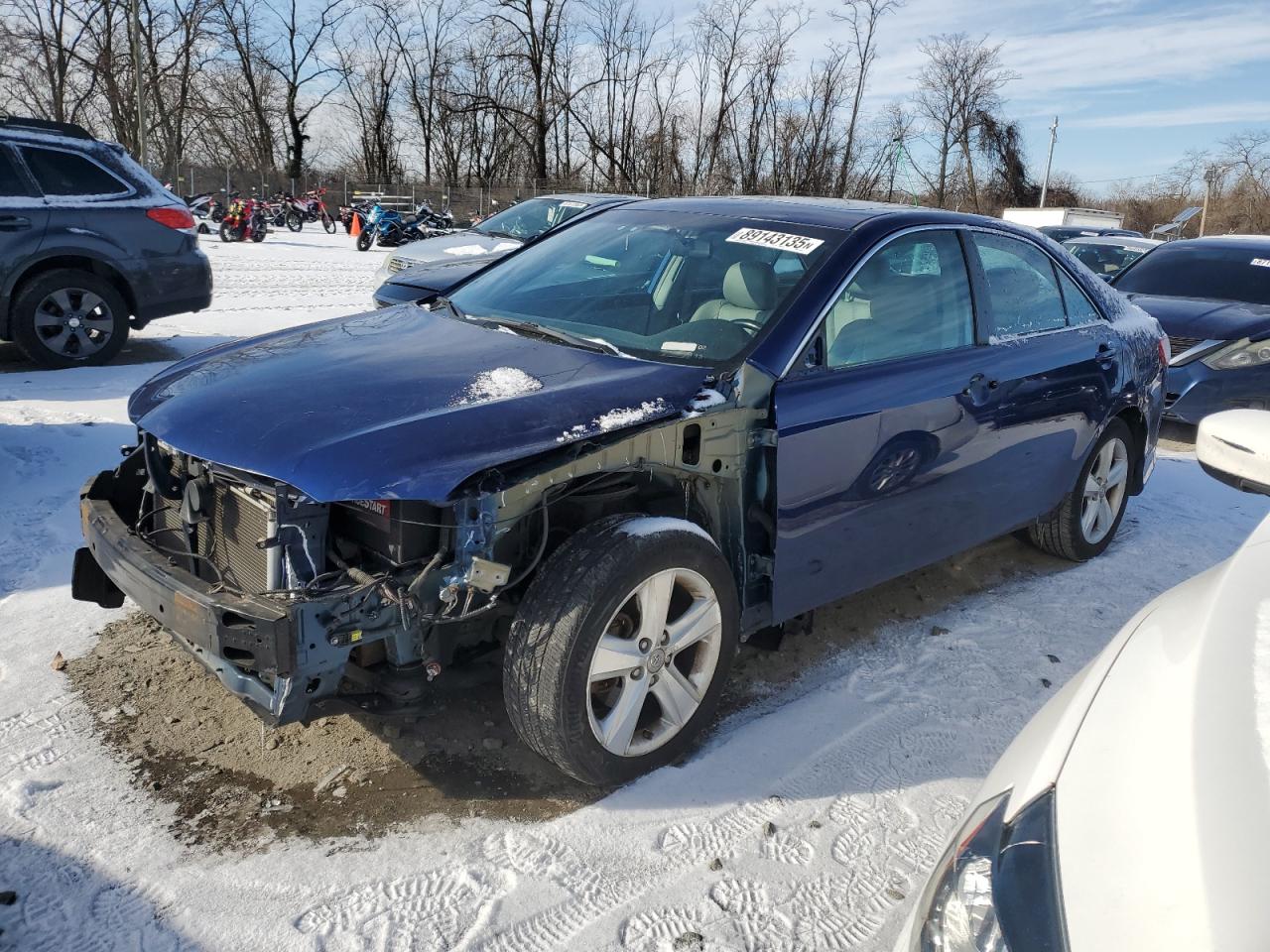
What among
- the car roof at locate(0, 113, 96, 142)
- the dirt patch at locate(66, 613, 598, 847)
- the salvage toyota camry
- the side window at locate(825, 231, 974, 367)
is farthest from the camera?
the car roof at locate(0, 113, 96, 142)

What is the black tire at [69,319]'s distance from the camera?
23.9 feet

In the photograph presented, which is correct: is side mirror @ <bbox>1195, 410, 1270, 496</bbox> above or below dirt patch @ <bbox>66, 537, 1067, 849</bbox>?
above

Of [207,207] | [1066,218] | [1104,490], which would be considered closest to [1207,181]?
[1066,218]

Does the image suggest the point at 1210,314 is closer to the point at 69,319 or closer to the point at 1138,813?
the point at 1138,813

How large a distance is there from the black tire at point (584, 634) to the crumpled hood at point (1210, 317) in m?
6.27

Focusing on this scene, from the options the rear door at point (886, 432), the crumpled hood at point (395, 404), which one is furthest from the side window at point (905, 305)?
the crumpled hood at point (395, 404)

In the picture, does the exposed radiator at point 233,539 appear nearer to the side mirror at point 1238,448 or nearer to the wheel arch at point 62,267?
the side mirror at point 1238,448

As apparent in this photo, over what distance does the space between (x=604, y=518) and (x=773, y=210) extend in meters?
1.67

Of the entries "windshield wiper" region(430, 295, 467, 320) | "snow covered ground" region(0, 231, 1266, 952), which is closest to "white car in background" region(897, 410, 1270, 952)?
"snow covered ground" region(0, 231, 1266, 952)

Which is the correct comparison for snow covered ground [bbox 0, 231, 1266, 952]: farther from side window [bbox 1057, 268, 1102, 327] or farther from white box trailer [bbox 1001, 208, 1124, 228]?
white box trailer [bbox 1001, 208, 1124, 228]

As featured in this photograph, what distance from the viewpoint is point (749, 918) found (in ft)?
7.78

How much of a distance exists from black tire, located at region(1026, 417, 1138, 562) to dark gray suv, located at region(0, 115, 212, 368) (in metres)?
6.74

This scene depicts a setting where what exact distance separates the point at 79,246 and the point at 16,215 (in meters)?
0.44

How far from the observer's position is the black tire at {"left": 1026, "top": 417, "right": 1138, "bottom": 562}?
4641 mm
